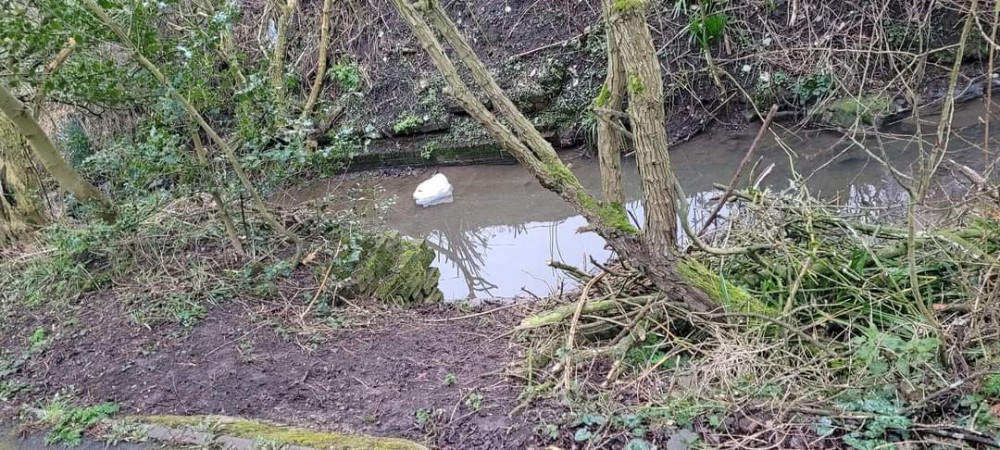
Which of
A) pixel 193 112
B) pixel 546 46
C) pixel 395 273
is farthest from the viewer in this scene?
pixel 546 46

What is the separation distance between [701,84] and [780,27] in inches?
37.9

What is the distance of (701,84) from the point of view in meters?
6.47

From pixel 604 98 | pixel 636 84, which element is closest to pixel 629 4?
pixel 636 84

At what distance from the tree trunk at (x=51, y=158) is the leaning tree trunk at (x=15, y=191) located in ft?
3.13

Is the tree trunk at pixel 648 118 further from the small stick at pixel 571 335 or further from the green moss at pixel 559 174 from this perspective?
the small stick at pixel 571 335

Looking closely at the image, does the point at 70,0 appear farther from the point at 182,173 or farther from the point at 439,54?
the point at 439,54

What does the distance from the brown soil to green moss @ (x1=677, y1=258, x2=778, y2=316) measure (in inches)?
34.8

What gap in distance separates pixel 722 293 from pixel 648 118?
2.74 ft

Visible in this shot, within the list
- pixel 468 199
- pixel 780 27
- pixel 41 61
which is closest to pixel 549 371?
pixel 41 61

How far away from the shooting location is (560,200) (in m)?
5.52

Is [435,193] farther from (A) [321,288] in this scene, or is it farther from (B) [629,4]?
(B) [629,4]

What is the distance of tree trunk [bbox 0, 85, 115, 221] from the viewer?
127 inches

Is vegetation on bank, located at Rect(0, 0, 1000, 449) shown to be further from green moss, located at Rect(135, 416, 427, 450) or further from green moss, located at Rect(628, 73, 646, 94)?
green moss, located at Rect(135, 416, 427, 450)

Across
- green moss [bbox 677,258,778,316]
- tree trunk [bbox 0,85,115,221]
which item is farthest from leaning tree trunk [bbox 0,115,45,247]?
green moss [bbox 677,258,778,316]
